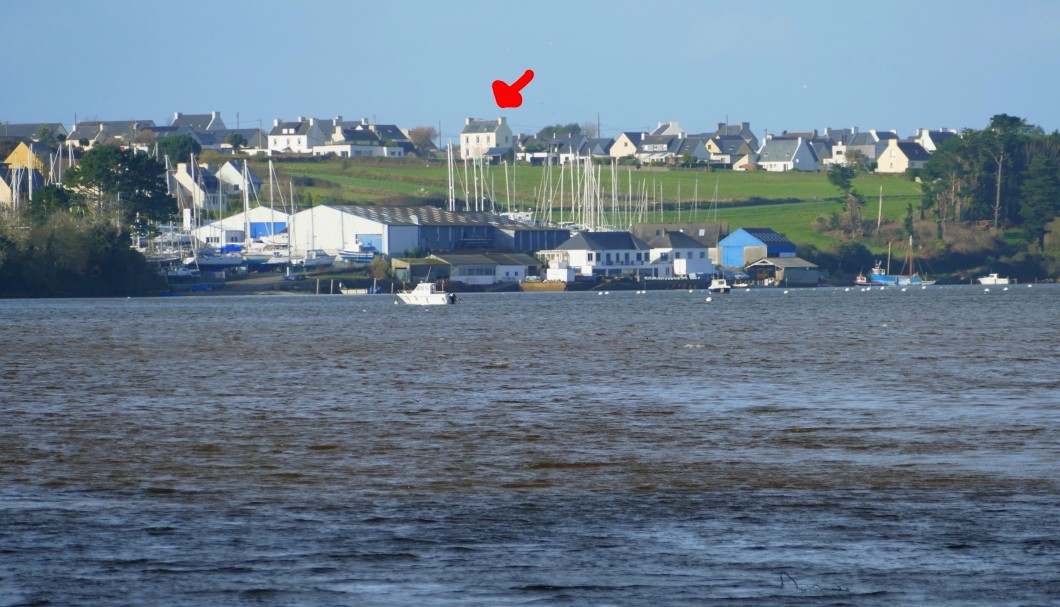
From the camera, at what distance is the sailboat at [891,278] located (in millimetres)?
134250

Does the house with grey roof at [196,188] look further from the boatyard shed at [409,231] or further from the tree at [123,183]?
A: the tree at [123,183]

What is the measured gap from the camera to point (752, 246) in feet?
445

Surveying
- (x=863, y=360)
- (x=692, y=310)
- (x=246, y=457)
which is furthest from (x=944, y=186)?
(x=246, y=457)

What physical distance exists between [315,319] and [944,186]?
302 feet

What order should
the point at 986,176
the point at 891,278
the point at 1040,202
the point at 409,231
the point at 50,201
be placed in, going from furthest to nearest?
the point at 986,176
the point at 1040,202
the point at 891,278
the point at 409,231
the point at 50,201

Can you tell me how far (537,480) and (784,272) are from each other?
389 feet

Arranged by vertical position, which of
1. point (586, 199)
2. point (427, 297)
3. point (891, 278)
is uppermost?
point (586, 199)

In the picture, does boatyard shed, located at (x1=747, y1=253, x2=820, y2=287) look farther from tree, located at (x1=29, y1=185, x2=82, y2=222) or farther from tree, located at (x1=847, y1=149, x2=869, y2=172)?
tree, located at (x1=29, y1=185, x2=82, y2=222)

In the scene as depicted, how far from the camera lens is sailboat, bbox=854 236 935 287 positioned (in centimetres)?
13425

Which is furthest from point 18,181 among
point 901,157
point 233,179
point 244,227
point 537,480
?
point 537,480

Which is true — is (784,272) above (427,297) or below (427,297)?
above

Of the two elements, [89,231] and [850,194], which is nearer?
[89,231]

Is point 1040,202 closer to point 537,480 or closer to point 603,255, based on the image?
point 603,255

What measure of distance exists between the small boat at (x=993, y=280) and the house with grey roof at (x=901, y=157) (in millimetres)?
58989
